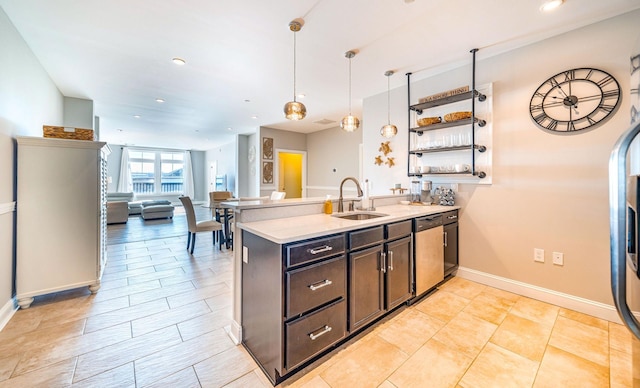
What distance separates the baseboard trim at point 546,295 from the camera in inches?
89.9

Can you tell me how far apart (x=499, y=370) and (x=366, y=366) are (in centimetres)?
87

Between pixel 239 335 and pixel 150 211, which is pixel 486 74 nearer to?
pixel 239 335

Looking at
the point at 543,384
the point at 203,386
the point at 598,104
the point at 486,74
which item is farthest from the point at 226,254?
the point at 598,104

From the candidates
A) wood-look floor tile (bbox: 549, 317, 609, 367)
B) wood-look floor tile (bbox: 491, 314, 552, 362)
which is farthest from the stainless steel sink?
wood-look floor tile (bbox: 549, 317, 609, 367)

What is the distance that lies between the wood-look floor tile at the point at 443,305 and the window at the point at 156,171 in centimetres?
1187

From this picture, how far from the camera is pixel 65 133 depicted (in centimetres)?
268

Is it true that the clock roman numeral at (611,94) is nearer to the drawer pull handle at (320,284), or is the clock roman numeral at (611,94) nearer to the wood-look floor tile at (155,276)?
the drawer pull handle at (320,284)

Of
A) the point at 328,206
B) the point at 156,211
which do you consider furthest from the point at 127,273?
the point at 156,211

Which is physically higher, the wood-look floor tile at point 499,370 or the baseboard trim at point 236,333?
the baseboard trim at point 236,333

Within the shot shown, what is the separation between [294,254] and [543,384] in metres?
1.71

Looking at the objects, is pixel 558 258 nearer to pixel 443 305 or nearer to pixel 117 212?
pixel 443 305

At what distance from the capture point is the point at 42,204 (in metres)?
2.51

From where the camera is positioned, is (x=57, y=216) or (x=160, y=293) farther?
(x=160, y=293)

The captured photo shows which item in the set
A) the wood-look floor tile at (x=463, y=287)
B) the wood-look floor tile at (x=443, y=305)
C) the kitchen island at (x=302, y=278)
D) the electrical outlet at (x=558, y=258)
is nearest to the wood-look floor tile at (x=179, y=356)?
the kitchen island at (x=302, y=278)
